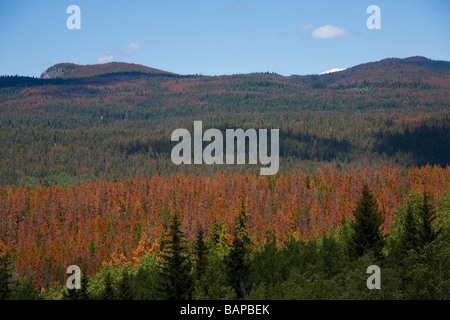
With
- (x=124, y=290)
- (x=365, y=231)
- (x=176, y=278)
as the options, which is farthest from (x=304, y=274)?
(x=124, y=290)

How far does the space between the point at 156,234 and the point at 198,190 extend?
6191 cm

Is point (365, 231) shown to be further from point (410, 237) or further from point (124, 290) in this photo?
point (124, 290)

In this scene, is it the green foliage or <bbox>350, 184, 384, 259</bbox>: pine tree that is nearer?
the green foliage

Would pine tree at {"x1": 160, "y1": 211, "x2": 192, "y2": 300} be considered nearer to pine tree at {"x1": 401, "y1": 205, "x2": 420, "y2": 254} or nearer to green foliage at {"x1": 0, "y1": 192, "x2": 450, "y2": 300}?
green foliage at {"x1": 0, "y1": 192, "x2": 450, "y2": 300}

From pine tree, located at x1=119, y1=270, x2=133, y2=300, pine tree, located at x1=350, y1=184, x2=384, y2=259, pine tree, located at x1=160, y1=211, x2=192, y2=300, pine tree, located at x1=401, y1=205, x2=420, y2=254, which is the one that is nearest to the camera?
pine tree, located at x1=119, y1=270, x2=133, y2=300

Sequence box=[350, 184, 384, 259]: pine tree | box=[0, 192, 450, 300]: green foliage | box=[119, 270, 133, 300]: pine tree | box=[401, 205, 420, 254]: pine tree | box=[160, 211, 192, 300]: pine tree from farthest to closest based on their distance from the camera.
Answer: box=[350, 184, 384, 259]: pine tree, box=[160, 211, 192, 300]: pine tree, box=[401, 205, 420, 254]: pine tree, box=[119, 270, 133, 300]: pine tree, box=[0, 192, 450, 300]: green foliage

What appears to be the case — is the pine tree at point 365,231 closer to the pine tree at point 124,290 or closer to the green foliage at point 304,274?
the green foliage at point 304,274

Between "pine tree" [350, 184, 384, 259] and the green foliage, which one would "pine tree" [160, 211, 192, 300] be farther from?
"pine tree" [350, 184, 384, 259]

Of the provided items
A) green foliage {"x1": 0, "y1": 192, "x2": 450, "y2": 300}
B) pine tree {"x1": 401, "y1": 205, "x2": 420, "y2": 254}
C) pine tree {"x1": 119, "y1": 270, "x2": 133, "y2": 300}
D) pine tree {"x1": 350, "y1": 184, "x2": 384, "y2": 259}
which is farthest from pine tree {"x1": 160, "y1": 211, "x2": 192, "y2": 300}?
pine tree {"x1": 401, "y1": 205, "x2": 420, "y2": 254}

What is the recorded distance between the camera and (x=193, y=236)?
123 metres

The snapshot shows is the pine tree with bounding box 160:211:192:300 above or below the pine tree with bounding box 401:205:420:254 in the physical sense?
below

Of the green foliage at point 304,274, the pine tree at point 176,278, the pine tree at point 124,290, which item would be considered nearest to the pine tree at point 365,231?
the green foliage at point 304,274
